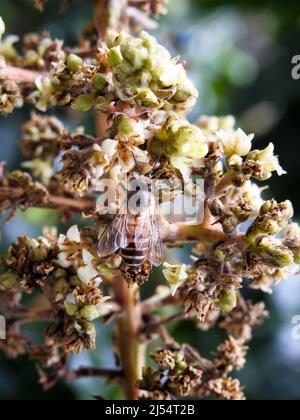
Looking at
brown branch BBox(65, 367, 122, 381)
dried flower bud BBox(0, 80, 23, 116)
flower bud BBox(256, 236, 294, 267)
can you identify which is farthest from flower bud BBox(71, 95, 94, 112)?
brown branch BBox(65, 367, 122, 381)

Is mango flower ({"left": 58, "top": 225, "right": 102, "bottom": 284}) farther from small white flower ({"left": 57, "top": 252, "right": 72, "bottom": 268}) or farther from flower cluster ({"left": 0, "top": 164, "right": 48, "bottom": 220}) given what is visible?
flower cluster ({"left": 0, "top": 164, "right": 48, "bottom": 220})

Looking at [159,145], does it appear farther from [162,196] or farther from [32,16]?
[32,16]

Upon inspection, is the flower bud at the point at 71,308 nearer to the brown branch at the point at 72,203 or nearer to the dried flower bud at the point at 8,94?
the brown branch at the point at 72,203

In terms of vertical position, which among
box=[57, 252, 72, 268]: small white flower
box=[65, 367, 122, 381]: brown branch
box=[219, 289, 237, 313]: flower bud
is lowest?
box=[65, 367, 122, 381]: brown branch

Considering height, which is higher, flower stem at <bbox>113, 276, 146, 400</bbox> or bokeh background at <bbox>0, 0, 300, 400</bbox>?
bokeh background at <bbox>0, 0, 300, 400</bbox>

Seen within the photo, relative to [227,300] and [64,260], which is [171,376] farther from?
[64,260]

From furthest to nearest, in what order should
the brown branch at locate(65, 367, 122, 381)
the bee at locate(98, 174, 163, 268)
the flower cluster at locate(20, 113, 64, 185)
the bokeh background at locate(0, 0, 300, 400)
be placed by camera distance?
1. the bokeh background at locate(0, 0, 300, 400)
2. the flower cluster at locate(20, 113, 64, 185)
3. the brown branch at locate(65, 367, 122, 381)
4. the bee at locate(98, 174, 163, 268)
